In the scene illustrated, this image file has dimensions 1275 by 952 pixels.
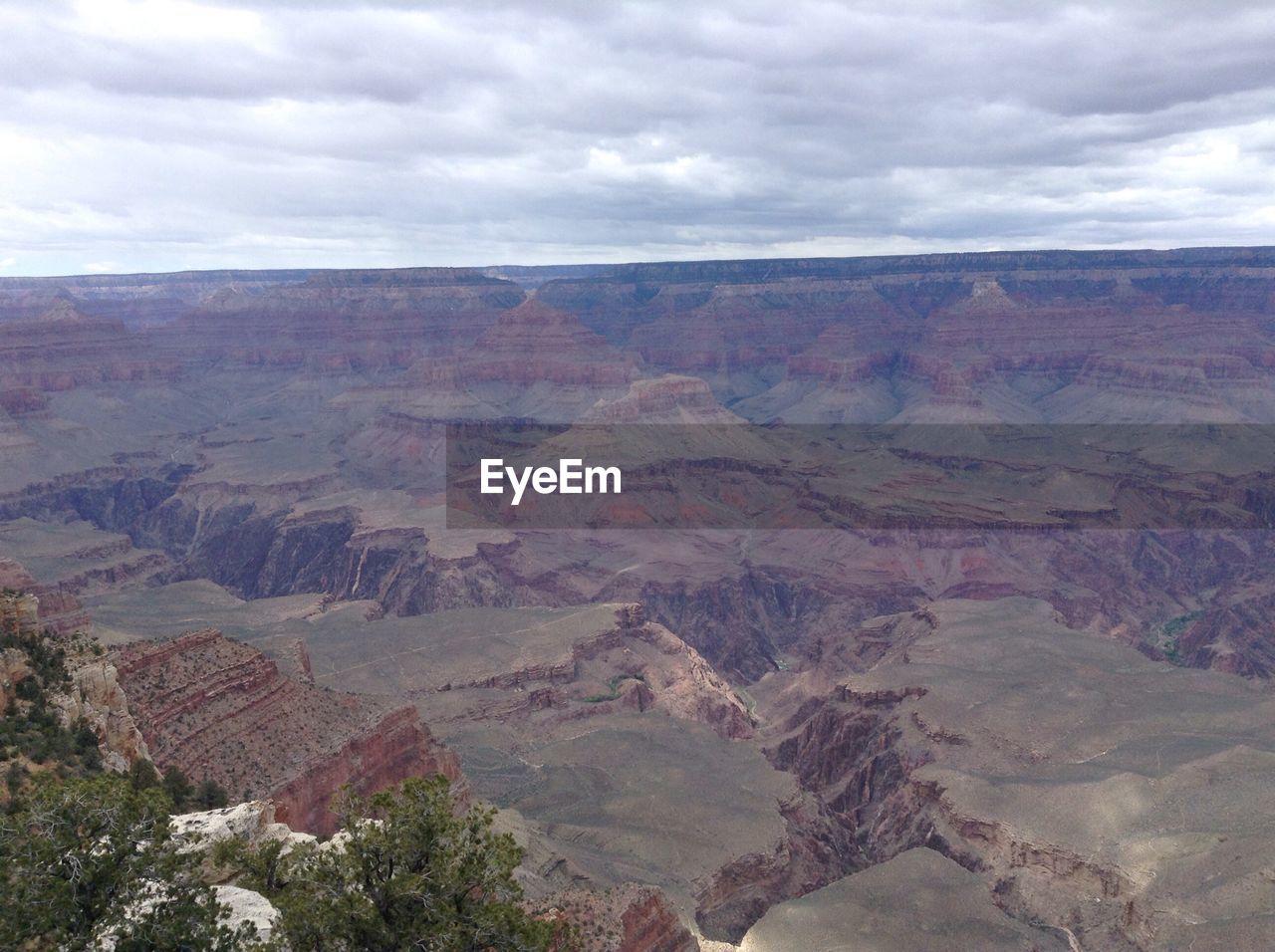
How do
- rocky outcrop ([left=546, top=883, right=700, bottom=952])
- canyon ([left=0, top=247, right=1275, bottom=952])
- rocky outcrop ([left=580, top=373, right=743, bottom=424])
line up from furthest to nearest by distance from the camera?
rocky outcrop ([left=580, top=373, right=743, bottom=424]) < canyon ([left=0, top=247, right=1275, bottom=952]) < rocky outcrop ([left=546, top=883, right=700, bottom=952])

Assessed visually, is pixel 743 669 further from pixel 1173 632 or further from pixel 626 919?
pixel 626 919

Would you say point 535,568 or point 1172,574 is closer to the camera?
point 535,568

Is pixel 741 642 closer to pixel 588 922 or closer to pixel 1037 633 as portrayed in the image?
pixel 1037 633

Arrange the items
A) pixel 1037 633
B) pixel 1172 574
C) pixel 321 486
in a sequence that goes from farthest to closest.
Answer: pixel 321 486 → pixel 1172 574 → pixel 1037 633

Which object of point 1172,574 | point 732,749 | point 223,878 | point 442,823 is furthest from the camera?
point 1172,574

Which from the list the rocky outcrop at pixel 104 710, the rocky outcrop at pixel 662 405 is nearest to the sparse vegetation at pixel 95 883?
the rocky outcrop at pixel 104 710

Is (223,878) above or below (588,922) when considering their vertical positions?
above

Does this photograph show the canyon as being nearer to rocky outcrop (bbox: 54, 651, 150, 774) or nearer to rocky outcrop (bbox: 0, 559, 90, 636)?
rocky outcrop (bbox: 54, 651, 150, 774)

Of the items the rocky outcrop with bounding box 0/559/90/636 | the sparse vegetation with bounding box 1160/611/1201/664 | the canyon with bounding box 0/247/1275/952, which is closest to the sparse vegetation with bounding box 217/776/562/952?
Answer: the canyon with bounding box 0/247/1275/952

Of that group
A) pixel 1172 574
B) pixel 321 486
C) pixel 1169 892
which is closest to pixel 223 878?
pixel 1169 892
